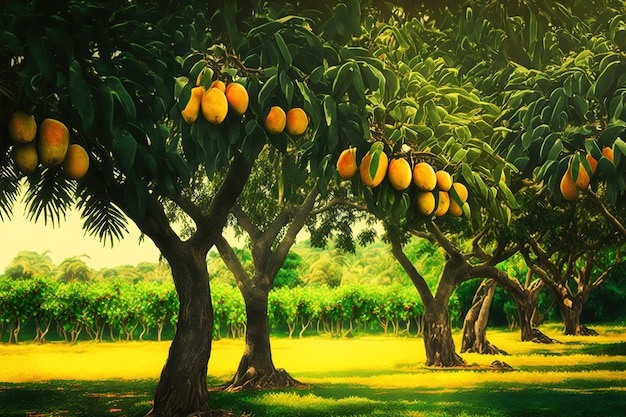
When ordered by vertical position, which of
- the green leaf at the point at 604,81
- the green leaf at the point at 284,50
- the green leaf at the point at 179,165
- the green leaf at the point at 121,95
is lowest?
the green leaf at the point at 179,165

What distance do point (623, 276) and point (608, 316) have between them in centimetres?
650

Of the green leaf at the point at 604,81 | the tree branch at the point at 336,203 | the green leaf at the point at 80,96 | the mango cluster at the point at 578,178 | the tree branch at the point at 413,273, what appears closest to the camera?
the green leaf at the point at 80,96

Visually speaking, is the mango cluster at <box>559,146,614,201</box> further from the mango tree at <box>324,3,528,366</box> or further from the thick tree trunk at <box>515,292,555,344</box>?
the thick tree trunk at <box>515,292,555,344</box>

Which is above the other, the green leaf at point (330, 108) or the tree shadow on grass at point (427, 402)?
the green leaf at point (330, 108)

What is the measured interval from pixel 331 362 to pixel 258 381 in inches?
310

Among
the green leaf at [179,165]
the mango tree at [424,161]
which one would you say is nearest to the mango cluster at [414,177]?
the mango tree at [424,161]

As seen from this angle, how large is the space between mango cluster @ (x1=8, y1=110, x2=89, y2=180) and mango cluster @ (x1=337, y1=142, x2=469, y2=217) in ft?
6.32

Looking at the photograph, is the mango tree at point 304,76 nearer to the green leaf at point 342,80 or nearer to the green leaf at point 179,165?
the green leaf at point 342,80

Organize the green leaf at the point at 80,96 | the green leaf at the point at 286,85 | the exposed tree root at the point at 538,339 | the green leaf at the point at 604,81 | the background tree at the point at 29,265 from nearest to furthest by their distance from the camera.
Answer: the green leaf at the point at 80,96 < the green leaf at the point at 286,85 < the green leaf at the point at 604,81 < the exposed tree root at the point at 538,339 < the background tree at the point at 29,265

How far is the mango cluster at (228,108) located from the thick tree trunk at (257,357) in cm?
979

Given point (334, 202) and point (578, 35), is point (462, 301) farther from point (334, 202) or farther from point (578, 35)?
point (578, 35)

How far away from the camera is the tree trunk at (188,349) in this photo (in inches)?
397

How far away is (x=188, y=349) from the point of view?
10195mm

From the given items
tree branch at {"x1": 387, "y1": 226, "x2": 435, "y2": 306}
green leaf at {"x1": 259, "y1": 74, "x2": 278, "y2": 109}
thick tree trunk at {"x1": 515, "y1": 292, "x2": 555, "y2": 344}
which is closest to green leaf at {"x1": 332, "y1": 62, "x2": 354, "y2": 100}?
green leaf at {"x1": 259, "y1": 74, "x2": 278, "y2": 109}
